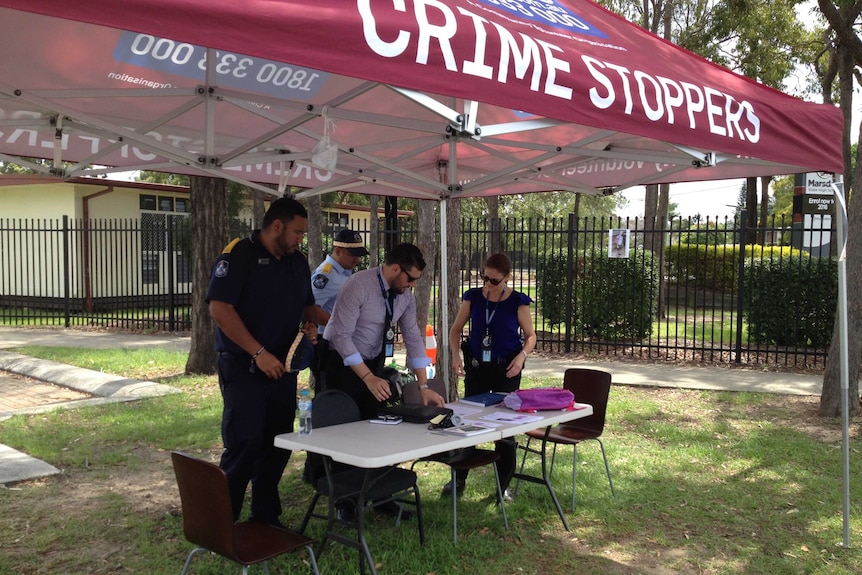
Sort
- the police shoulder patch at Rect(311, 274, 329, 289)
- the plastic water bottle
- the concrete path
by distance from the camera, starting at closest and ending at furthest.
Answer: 1. the plastic water bottle
2. the police shoulder patch at Rect(311, 274, 329, 289)
3. the concrete path

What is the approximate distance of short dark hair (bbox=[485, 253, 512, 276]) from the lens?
4.97 meters

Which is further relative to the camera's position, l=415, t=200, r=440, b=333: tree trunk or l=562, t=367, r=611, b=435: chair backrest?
l=415, t=200, r=440, b=333: tree trunk

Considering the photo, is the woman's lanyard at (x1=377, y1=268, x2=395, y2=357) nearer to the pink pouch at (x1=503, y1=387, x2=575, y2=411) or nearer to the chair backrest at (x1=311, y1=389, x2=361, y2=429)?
the chair backrest at (x1=311, y1=389, x2=361, y2=429)

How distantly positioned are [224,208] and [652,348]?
722 centimetres

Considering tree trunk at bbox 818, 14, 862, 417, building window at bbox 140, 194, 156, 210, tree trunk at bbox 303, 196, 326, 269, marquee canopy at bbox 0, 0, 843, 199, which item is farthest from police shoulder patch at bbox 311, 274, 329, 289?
building window at bbox 140, 194, 156, 210

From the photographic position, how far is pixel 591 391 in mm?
5230

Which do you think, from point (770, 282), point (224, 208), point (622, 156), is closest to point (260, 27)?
point (622, 156)

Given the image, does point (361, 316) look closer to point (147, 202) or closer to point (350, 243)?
point (350, 243)

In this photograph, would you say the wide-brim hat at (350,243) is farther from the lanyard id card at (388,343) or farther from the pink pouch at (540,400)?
the pink pouch at (540,400)

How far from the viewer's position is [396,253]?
170 inches

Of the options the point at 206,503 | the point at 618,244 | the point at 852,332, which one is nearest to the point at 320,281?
the point at 206,503

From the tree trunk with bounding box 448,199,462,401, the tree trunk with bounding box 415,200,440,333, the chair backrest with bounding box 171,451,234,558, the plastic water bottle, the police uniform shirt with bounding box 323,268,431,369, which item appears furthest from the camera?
the tree trunk with bounding box 415,200,440,333

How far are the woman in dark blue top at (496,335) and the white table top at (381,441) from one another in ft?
3.02

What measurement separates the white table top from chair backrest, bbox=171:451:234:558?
24.6 inches
